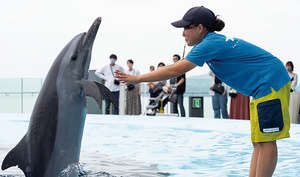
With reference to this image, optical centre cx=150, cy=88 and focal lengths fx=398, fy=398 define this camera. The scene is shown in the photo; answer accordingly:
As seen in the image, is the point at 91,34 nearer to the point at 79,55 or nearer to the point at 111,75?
the point at 79,55

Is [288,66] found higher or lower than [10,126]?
higher

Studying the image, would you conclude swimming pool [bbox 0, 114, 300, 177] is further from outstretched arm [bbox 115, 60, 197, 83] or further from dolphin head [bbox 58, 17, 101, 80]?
outstretched arm [bbox 115, 60, 197, 83]

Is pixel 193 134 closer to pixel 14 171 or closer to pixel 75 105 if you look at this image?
pixel 14 171

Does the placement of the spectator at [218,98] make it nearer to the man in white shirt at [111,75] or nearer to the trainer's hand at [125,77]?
the man in white shirt at [111,75]

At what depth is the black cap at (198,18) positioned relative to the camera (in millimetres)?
2918

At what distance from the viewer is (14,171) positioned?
3.97m

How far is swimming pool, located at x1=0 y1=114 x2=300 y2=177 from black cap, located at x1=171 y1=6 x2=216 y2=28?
5.52 ft

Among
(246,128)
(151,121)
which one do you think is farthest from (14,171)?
(151,121)

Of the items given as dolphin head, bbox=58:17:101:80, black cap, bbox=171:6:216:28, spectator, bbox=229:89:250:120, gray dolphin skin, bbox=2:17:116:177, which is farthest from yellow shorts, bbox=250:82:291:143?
spectator, bbox=229:89:250:120

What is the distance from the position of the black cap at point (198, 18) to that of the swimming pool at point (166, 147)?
168 centimetres

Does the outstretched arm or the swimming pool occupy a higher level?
the outstretched arm

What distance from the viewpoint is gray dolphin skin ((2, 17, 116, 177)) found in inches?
113

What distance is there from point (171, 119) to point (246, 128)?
213 cm

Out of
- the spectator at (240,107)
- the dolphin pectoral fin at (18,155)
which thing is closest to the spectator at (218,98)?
the spectator at (240,107)
